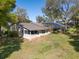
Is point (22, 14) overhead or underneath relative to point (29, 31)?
overhead

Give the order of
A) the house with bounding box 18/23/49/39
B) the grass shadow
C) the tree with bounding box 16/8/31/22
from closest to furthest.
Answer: the grass shadow
the house with bounding box 18/23/49/39
the tree with bounding box 16/8/31/22

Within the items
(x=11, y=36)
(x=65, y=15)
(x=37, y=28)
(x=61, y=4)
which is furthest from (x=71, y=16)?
(x=11, y=36)

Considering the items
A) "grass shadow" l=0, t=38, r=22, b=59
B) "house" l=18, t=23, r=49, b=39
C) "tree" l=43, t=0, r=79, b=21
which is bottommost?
"grass shadow" l=0, t=38, r=22, b=59

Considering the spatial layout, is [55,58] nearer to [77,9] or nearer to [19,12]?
[77,9]

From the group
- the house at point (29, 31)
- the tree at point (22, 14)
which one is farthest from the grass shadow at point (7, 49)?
the tree at point (22, 14)

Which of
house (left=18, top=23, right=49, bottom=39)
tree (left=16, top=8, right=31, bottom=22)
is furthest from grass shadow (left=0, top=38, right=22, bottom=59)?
tree (left=16, top=8, right=31, bottom=22)

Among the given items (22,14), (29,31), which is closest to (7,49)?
(29,31)

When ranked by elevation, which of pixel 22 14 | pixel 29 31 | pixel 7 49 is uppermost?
pixel 22 14

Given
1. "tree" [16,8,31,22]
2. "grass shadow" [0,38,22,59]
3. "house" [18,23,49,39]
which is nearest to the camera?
"grass shadow" [0,38,22,59]

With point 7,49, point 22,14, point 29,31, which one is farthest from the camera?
point 22,14

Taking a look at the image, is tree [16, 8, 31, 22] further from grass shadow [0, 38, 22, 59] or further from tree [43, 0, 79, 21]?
grass shadow [0, 38, 22, 59]

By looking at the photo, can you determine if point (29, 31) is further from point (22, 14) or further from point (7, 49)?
point (22, 14)

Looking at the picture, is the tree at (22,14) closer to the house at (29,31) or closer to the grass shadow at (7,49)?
the house at (29,31)

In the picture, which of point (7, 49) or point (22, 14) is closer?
point (7, 49)
